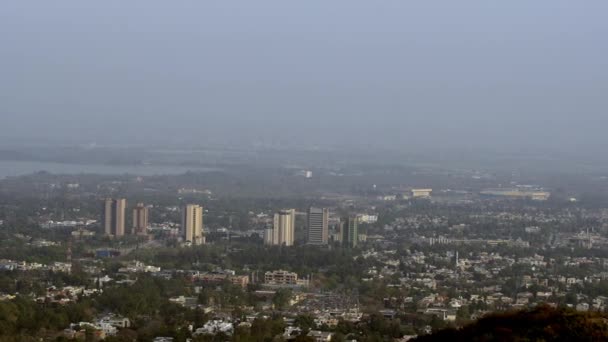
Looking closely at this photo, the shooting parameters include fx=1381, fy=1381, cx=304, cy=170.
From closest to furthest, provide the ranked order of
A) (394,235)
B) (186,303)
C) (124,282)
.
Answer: (186,303) → (124,282) → (394,235)

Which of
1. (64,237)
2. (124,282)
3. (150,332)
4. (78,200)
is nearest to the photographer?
(150,332)

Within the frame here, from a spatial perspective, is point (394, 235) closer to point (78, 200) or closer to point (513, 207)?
point (513, 207)

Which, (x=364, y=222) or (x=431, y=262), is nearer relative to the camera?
(x=431, y=262)

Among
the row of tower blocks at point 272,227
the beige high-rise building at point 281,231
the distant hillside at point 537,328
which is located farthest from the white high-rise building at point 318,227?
the distant hillside at point 537,328

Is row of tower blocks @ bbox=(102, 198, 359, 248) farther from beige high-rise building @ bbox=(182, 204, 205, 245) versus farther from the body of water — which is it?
the body of water

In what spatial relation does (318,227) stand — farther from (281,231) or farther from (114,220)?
(114,220)

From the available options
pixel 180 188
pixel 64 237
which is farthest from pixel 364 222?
pixel 180 188

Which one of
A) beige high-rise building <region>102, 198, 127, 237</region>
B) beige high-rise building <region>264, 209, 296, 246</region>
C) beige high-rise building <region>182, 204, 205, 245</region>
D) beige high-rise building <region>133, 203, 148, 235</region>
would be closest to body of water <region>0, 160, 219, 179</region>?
beige high-rise building <region>133, 203, 148, 235</region>
